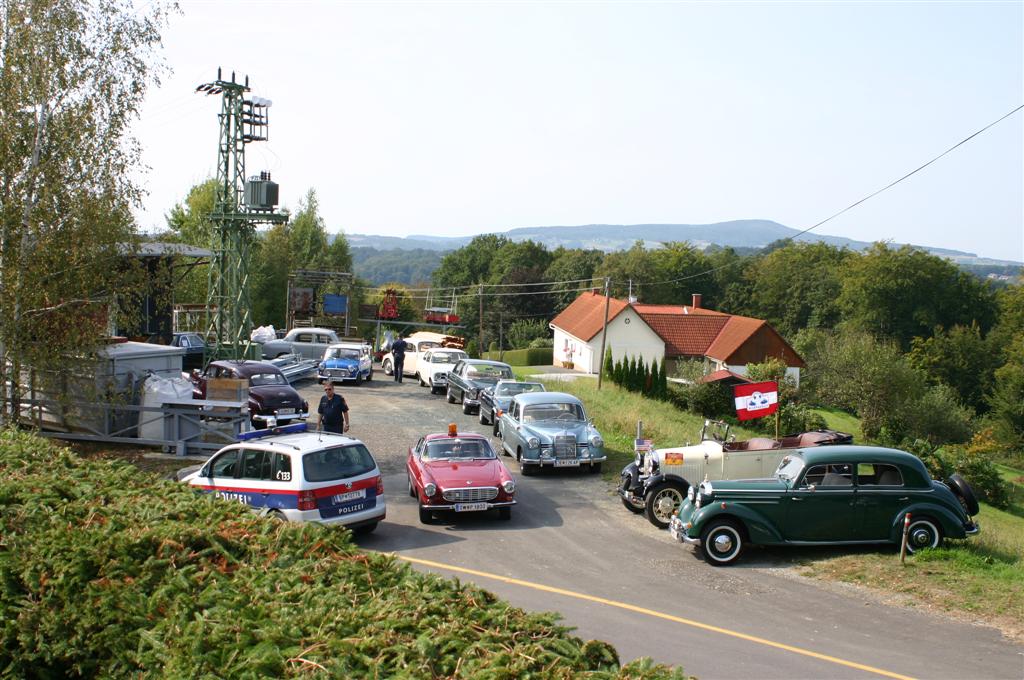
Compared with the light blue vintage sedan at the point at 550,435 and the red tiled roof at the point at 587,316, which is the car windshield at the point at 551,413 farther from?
the red tiled roof at the point at 587,316

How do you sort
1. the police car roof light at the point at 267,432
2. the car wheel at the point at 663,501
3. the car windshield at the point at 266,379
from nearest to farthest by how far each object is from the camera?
the police car roof light at the point at 267,432
the car wheel at the point at 663,501
the car windshield at the point at 266,379

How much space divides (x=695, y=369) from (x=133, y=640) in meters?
41.9

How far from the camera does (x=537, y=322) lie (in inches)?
3378

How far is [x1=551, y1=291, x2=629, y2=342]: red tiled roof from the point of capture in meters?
52.5

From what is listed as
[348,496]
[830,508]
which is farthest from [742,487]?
[348,496]

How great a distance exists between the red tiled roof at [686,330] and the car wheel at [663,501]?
42734 mm

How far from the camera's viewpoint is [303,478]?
11.5 m

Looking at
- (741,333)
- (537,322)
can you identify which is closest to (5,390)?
(741,333)

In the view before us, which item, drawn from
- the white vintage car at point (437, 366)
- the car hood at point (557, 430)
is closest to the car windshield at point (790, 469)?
the car hood at point (557, 430)

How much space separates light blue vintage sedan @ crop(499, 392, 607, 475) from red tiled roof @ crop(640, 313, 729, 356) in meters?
38.5

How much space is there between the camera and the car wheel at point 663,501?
14133mm

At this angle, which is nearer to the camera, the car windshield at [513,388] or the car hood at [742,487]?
the car hood at [742,487]

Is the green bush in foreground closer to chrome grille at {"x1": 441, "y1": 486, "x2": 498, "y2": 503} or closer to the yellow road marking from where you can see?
the yellow road marking

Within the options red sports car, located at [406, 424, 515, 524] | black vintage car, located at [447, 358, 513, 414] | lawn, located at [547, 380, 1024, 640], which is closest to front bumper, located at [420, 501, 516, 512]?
red sports car, located at [406, 424, 515, 524]
